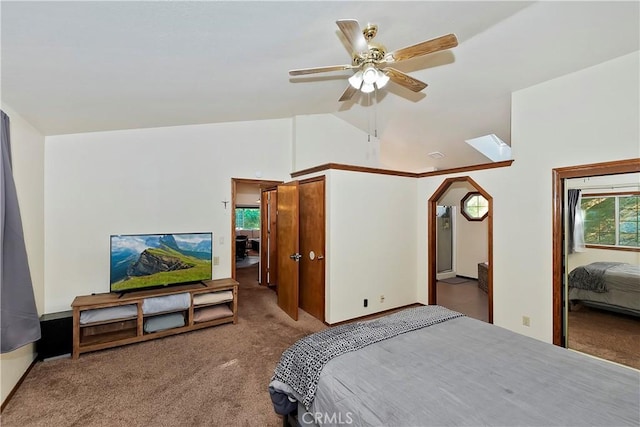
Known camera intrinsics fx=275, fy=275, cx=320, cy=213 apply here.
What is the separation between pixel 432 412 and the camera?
122 centimetres

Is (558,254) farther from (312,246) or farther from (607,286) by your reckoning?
(312,246)

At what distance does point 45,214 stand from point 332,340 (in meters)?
3.60

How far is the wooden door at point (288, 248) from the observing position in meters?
3.92

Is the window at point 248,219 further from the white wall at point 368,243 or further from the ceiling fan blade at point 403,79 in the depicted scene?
the ceiling fan blade at point 403,79

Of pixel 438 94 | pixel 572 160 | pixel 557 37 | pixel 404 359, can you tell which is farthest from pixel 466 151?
pixel 404 359

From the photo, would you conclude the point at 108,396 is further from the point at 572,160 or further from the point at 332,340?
the point at 572,160

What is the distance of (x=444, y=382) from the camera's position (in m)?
1.42

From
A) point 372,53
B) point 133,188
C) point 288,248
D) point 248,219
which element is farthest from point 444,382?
point 248,219

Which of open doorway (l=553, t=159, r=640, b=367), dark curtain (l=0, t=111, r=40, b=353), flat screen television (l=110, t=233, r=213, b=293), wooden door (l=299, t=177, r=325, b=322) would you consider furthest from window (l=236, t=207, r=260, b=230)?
open doorway (l=553, t=159, r=640, b=367)

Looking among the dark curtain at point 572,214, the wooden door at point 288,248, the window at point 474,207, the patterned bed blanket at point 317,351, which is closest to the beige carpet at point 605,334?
the dark curtain at point 572,214

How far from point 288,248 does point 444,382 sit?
115 inches

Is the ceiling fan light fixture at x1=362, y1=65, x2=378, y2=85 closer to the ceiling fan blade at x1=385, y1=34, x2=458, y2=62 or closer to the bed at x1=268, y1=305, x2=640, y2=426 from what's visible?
the ceiling fan blade at x1=385, y1=34, x2=458, y2=62

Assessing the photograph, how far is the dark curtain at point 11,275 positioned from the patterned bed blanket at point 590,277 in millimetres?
5116

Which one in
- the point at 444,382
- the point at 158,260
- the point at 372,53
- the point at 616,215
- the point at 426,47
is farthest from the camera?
the point at 158,260
